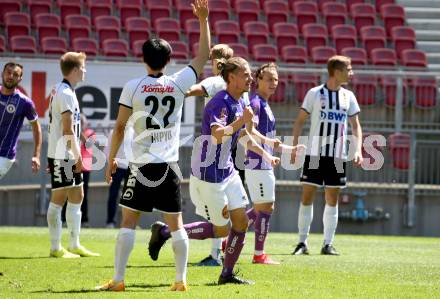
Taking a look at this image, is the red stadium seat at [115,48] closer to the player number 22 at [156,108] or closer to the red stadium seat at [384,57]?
the red stadium seat at [384,57]

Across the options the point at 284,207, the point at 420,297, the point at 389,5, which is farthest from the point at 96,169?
the point at 420,297

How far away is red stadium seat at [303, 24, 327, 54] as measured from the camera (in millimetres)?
24422

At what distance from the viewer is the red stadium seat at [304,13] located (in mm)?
25188

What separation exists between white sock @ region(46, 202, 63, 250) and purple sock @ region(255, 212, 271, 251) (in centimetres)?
226

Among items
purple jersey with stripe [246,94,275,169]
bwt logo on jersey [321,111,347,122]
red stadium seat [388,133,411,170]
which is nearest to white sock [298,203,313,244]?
bwt logo on jersey [321,111,347,122]

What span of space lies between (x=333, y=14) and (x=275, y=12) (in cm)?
140

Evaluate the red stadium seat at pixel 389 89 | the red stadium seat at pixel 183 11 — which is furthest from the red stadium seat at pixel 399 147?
the red stadium seat at pixel 183 11

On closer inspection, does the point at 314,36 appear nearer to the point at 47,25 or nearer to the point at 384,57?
the point at 384,57

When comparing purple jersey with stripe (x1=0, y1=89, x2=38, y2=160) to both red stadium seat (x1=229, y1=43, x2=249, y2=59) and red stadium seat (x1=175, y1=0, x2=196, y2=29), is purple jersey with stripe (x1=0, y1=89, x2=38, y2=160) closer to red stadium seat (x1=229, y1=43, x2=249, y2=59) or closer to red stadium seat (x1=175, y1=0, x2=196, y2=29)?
red stadium seat (x1=229, y1=43, x2=249, y2=59)

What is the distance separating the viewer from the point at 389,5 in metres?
25.9

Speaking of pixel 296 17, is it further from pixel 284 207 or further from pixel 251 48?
pixel 284 207

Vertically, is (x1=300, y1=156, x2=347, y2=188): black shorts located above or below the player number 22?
below

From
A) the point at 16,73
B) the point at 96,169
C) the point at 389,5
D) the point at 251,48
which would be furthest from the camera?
the point at 389,5

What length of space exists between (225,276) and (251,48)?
50.8 feet
